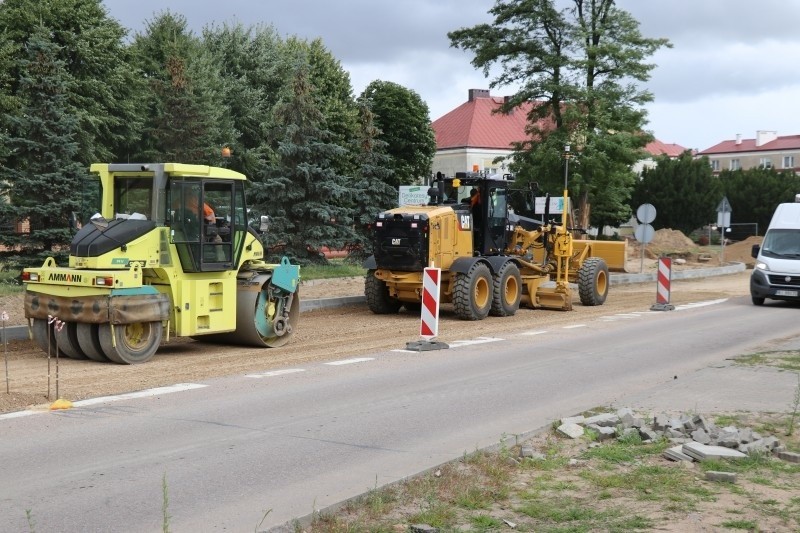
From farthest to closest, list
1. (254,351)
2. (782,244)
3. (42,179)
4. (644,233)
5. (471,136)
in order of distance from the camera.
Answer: (471,136)
(644,233)
(782,244)
(42,179)
(254,351)

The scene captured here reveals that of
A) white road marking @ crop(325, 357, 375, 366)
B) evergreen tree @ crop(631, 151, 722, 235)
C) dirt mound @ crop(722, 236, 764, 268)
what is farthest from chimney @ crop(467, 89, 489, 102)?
→ white road marking @ crop(325, 357, 375, 366)

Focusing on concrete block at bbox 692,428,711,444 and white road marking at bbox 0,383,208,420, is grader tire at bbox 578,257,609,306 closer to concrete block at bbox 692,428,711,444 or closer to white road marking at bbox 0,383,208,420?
white road marking at bbox 0,383,208,420

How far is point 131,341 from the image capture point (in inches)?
543

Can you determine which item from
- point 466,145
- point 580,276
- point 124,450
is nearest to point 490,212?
point 580,276

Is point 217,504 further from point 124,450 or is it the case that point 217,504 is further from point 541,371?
point 541,371

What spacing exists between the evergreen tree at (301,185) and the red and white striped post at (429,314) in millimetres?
13997

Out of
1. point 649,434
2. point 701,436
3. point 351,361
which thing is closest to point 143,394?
point 351,361

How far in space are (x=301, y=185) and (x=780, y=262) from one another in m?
13.6

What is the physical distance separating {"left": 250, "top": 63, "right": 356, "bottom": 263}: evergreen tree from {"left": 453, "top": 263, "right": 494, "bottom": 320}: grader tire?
31.8ft

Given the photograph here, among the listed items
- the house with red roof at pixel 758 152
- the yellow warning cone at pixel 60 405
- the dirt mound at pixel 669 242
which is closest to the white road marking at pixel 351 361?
the yellow warning cone at pixel 60 405

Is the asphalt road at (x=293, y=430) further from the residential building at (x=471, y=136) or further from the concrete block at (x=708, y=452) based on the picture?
the residential building at (x=471, y=136)

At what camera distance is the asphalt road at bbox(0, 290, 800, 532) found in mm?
6820

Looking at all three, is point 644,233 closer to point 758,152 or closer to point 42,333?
point 42,333

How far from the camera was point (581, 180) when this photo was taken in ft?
116
